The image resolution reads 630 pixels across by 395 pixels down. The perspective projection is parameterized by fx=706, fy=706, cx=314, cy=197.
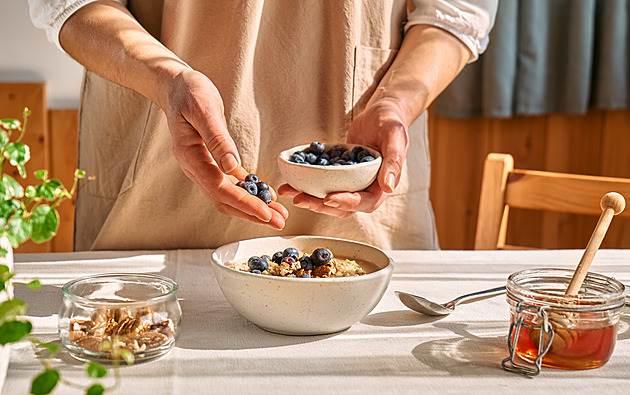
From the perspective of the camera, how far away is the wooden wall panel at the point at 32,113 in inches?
97.5

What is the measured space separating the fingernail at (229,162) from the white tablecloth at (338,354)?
19 centimetres

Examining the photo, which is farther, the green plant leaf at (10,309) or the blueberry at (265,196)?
the blueberry at (265,196)

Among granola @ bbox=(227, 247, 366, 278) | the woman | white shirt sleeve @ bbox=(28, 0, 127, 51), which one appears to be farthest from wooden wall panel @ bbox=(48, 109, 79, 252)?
granola @ bbox=(227, 247, 366, 278)

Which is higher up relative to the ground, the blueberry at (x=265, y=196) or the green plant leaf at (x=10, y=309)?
the blueberry at (x=265, y=196)

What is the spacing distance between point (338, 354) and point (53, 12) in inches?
32.5

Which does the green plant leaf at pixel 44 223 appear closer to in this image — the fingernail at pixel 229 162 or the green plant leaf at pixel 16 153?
the green plant leaf at pixel 16 153

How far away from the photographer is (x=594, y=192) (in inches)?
57.7

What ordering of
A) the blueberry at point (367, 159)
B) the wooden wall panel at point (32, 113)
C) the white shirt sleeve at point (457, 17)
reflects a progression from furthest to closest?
the wooden wall panel at point (32, 113)
the white shirt sleeve at point (457, 17)
the blueberry at point (367, 159)

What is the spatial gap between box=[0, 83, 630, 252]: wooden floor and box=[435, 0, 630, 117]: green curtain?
105mm

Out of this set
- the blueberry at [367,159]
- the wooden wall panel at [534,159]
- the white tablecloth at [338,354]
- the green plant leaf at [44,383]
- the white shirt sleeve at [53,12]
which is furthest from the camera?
the wooden wall panel at [534,159]

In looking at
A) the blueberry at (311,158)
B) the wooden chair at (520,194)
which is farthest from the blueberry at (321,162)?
the wooden chair at (520,194)

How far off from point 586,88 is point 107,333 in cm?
234

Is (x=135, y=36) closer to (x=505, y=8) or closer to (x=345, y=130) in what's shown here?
(x=345, y=130)

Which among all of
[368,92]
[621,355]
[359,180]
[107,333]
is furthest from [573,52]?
[107,333]
